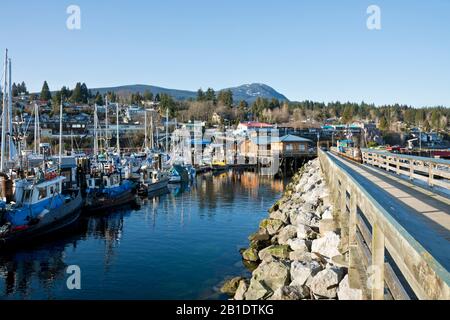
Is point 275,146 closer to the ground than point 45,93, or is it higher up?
closer to the ground

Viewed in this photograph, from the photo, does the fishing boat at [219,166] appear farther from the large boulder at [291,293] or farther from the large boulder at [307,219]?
the large boulder at [291,293]

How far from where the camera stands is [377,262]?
5758 mm

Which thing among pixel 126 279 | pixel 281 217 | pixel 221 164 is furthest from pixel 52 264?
pixel 221 164

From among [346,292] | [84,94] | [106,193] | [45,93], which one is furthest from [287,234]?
[84,94]

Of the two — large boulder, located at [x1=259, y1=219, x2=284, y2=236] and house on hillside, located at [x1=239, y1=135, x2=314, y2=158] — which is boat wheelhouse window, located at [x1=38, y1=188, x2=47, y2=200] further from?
house on hillside, located at [x1=239, y1=135, x2=314, y2=158]

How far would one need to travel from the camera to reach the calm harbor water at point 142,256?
54.4 feet

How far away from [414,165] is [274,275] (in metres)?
9.07

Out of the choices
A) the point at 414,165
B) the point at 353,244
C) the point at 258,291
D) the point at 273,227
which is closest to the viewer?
the point at 353,244

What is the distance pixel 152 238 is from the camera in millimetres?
25344

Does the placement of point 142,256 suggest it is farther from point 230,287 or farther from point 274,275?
point 274,275

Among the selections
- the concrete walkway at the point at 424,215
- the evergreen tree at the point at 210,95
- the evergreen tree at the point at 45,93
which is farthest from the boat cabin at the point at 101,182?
the evergreen tree at the point at 210,95
